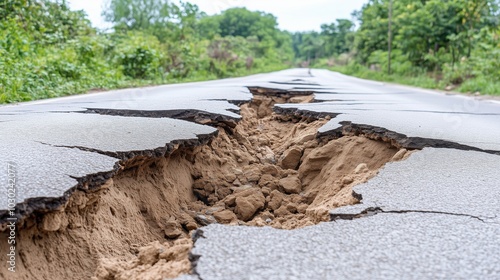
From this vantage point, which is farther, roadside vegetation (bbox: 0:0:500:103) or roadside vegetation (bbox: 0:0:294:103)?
roadside vegetation (bbox: 0:0:500:103)

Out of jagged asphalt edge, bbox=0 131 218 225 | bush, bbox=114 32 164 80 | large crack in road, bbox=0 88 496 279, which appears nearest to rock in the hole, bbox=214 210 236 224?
large crack in road, bbox=0 88 496 279

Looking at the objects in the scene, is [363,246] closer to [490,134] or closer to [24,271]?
[24,271]

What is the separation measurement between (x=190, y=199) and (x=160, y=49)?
1389cm

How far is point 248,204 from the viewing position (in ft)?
9.75

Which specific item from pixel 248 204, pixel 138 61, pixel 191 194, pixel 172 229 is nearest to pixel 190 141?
pixel 191 194

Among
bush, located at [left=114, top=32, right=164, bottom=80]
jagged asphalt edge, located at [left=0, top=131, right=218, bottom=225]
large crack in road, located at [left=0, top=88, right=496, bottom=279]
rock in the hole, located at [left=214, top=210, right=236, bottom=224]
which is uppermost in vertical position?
bush, located at [left=114, top=32, right=164, bottom=80]

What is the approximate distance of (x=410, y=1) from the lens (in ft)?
72.4

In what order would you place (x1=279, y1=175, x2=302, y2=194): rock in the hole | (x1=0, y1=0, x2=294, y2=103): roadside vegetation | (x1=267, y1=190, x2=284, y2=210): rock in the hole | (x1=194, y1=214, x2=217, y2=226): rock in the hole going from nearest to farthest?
1. (x1=194, y1=214, x2=217, y2=226): rock in the hole
2. (x1=267, y1=190, x2=284, y2=210): rock in the hole
3. (x1=279, y1=175, x2=302, y2=194): rock in the hole
4. (x1=0, y1=0, x2=294, y2=103): roadside vegetation

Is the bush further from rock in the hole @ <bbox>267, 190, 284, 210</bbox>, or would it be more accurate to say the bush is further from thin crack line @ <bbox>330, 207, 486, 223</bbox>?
thin crack line @ <bbox>330, 207, 486, 223</bbox>

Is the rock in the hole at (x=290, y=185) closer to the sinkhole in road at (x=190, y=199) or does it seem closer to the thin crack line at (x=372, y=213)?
the sinkhole in road at (x=190, y=199)

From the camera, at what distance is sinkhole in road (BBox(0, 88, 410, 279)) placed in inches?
72.5

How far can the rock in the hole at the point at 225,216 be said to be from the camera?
2.87 m

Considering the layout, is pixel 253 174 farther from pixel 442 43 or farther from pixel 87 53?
pixel 442 43

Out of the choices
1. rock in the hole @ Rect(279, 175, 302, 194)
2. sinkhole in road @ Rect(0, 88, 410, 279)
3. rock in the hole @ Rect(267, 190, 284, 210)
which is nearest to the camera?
sinkhole in road @ Rect(0, 88, 410, 279)
